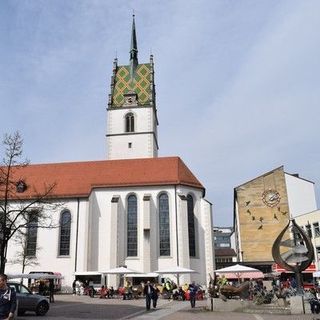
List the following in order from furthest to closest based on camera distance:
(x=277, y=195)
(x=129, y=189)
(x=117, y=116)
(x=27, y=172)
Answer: (x=117, y=116)
(x=277, y=195)
(x=27, y=172)
(x=129, y=189)

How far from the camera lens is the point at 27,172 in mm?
47062

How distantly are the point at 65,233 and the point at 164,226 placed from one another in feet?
32.9

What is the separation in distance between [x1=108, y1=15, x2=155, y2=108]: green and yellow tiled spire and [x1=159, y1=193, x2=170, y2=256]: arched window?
808 inches

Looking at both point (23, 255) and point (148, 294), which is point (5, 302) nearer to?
point (148, 294)

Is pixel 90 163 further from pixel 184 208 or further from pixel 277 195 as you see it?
pixel 277 195

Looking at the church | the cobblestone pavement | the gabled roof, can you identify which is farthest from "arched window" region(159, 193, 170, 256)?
the cobblestone pavement

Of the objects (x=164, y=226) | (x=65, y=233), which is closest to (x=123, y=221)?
(x=164, y=226)

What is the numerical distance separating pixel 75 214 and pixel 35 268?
6476mm

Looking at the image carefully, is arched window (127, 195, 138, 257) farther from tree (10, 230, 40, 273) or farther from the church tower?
the church tower

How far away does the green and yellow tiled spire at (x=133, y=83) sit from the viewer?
59.1m

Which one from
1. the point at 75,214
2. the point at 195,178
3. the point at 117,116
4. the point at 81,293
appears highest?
the point at 117,116

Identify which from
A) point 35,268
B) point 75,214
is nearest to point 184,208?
point 75,214

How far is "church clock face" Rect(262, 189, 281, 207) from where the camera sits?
50.7 metres

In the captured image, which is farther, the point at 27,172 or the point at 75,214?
the point at 27,172
